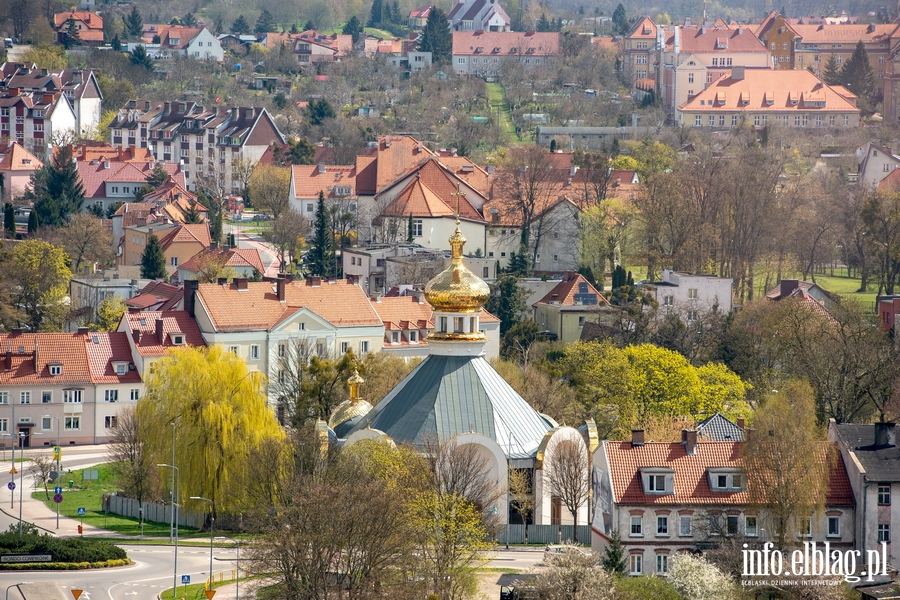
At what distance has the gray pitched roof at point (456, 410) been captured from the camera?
63688mm

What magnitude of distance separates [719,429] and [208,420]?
1681 centimetres

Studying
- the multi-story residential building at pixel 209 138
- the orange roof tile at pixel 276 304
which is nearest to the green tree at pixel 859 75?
the multi-story residential building at pixel 209 138

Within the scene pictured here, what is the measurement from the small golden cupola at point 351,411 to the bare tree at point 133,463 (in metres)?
6.90

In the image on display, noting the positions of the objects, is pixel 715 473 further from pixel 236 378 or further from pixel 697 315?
pixel 697 315

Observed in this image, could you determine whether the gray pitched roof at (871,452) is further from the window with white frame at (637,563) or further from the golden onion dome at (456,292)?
the golden onion dome at (456,292)

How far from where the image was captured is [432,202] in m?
118

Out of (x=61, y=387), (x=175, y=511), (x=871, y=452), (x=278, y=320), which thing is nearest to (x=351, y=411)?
(x=175, y=511)

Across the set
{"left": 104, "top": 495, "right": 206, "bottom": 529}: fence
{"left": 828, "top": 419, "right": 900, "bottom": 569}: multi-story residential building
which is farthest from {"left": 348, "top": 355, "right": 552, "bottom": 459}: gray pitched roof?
{"left": 828, "top": 419, "right": 900, "bottom": 569}: multi-story residential building

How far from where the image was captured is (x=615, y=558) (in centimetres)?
5703

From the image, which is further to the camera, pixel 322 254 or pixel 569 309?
pixel 322 254

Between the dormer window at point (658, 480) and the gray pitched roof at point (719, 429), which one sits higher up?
the gray pitched roof at point (719, 429)

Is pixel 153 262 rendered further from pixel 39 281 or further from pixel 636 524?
pixel 636 524

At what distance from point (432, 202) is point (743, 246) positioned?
750 inches

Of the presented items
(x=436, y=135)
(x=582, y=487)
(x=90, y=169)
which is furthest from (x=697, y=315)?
(x=436, y=135)
